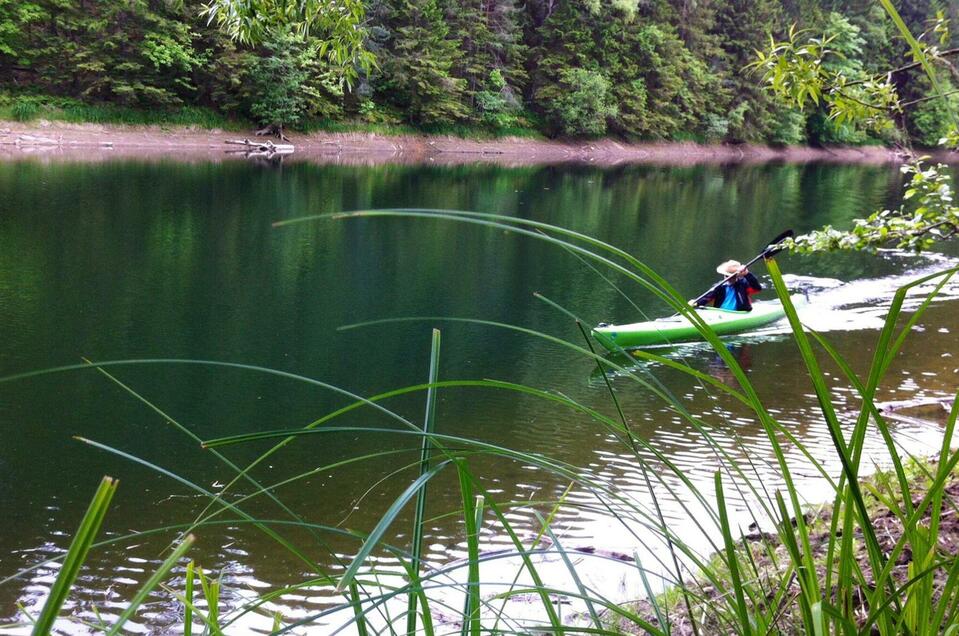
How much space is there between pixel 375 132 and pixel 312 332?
28812mm

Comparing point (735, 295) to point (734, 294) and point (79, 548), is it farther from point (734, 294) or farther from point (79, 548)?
point (79, 548)

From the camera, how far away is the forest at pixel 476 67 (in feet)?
99.3

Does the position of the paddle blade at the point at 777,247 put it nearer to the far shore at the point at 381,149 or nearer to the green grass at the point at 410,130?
the far shore at the point at 381,149

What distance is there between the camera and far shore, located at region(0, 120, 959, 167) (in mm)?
28031

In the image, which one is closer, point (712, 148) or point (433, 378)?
point (433, 378)

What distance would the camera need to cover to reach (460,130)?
40.2 m

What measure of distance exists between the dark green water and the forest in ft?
20.1

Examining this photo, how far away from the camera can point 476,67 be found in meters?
40.0

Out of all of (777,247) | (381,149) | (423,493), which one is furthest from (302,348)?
(381,149)

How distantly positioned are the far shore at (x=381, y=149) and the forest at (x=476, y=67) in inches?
24.7

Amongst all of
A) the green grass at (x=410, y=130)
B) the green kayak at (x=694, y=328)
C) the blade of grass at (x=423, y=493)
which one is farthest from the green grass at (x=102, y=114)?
the blade of grass at (x=423, y=493)

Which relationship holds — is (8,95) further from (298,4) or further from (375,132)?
(298,4)

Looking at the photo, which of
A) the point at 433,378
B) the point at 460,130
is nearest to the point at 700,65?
the point at 460,130

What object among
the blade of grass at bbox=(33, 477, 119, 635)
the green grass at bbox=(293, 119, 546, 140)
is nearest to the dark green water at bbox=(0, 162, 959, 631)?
the blade of grass at bbox=(33, 477, 119, 635)
